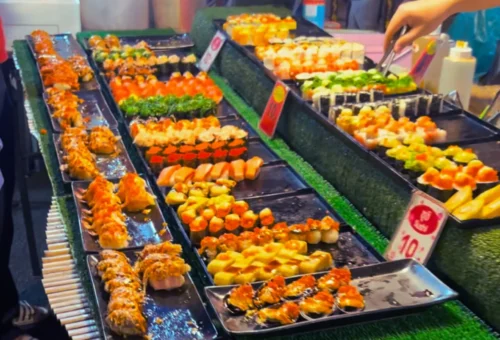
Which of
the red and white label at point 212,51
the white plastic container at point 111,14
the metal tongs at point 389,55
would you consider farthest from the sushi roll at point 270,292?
the white plastic container at point 111,14

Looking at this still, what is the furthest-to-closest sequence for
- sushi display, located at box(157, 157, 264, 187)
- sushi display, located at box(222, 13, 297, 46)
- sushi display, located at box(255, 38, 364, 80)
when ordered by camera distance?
sushi display, located at box(222, 13, 297, 46) < sushi display, located at box(255, 38, 364, 80) < sushi display, located at box(157, 157, 264, 187)

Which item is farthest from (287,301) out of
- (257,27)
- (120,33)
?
(120,33)

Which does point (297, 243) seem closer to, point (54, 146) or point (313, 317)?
point (313, 317)

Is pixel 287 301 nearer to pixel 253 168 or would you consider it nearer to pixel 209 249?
pixel 209 249

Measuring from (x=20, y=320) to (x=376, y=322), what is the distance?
2.13 meters

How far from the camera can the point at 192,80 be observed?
3.08m

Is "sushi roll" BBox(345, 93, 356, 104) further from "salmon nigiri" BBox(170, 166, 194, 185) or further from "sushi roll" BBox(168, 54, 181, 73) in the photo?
"sushi roll" BBox(168, 54, 181, 73)

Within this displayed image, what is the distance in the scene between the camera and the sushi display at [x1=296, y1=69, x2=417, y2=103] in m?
2.48

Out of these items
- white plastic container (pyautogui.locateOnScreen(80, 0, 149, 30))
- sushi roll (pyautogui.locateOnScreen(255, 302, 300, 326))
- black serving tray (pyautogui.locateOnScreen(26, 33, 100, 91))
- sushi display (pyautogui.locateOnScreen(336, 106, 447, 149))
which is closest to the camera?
sushi roll (pyautogui.locateOnScreen(255, 302, 300, 326))

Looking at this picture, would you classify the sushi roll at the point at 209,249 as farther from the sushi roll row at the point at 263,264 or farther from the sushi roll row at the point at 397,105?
the sushi roll row at the point at 397,105

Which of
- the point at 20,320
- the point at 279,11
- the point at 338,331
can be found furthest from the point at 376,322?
the point at 279,11

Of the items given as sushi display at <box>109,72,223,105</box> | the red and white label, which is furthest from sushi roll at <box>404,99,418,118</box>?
the red and white label

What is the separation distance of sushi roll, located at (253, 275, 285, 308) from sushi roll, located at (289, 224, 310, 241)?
0.25 meters

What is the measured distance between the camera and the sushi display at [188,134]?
2.36 metres
